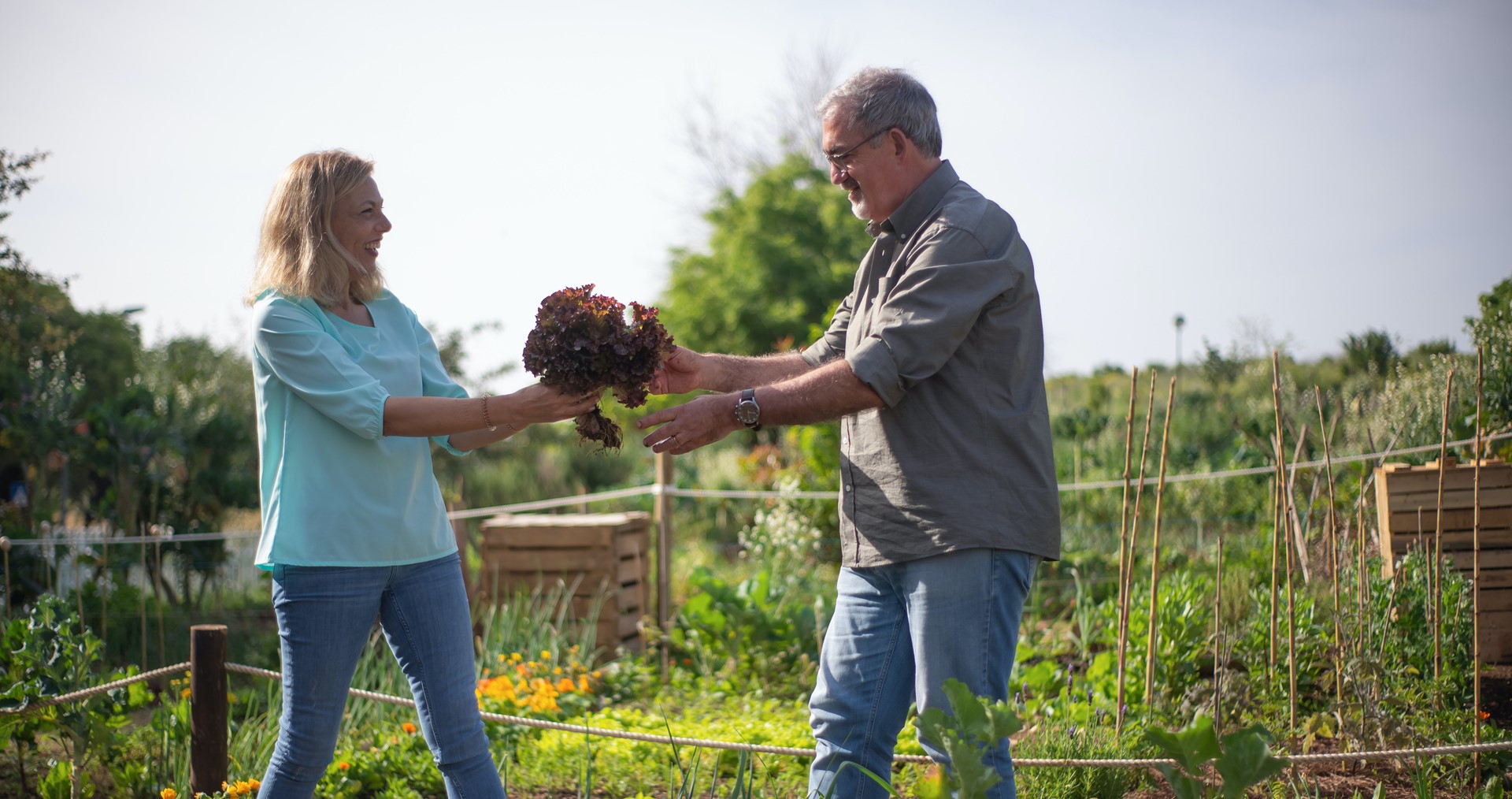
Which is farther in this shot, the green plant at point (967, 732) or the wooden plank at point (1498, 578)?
the wooden plank at point (1498, 578)

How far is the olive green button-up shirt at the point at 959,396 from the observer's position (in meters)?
2.21

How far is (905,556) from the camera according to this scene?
230cm

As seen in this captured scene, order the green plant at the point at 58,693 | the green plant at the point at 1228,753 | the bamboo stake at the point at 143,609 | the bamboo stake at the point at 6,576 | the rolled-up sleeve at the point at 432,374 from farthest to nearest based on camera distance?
1. the bamboo stake at the point at 143,609
2. the bamboo stake at the point at 6,576
3. the green plant at the point at 58,693
4. the rolled-up sleeve at the point at 432,374
5. the green plant at the point at 1228,753

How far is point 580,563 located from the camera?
18.5ft

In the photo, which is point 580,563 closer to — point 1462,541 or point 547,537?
point 547,537

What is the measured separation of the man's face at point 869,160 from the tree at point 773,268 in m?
13.8

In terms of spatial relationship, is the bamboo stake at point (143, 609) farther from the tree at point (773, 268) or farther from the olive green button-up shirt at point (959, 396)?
the tree at point (773, 268)

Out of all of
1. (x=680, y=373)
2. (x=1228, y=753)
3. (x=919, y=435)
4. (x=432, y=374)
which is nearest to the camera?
(x=1228, y=753)

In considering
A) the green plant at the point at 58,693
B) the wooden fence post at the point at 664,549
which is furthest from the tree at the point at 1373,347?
the green plant at the point at 58,693

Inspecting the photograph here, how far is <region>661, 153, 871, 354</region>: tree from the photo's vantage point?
1686cm

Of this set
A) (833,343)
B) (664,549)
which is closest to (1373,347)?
(664,549)

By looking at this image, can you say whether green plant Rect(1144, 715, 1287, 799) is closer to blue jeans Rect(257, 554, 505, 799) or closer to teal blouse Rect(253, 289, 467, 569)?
blue jeans Rect(257, 554, 505, 799)

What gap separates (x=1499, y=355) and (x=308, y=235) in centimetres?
473

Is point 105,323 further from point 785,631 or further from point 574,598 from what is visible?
point 785,631
